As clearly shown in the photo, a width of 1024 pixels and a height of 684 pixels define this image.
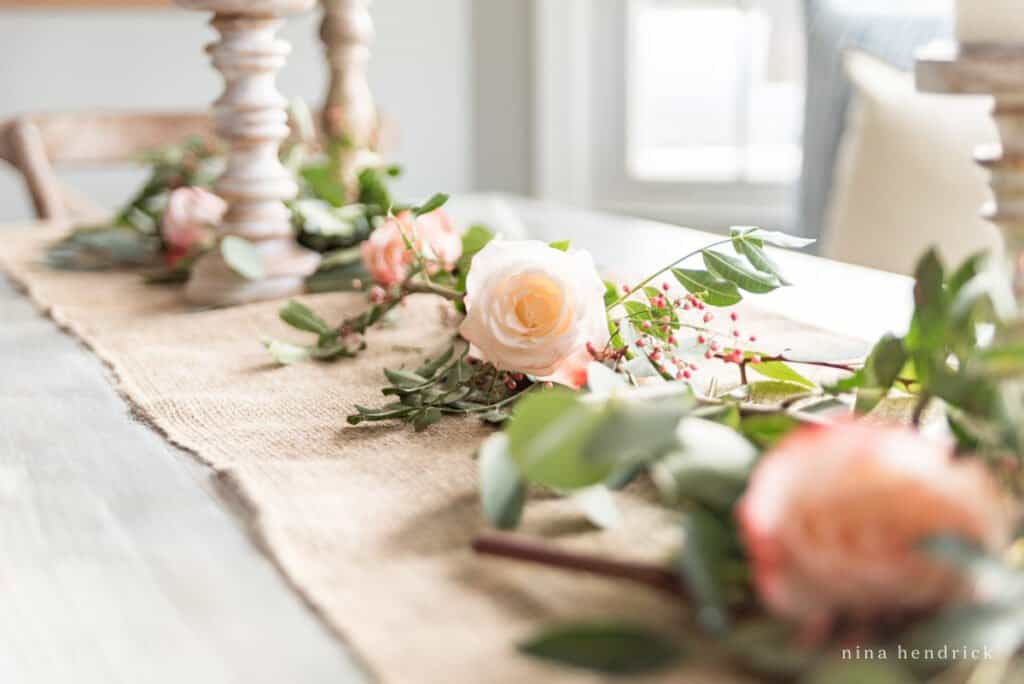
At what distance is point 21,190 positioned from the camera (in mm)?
2826

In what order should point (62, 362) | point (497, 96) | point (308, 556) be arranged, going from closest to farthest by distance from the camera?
point (308, 556)
point (62, 362)
point (497, 96)

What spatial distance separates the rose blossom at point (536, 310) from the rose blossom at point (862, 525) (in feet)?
0.89

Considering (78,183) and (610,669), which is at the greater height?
(610,669)

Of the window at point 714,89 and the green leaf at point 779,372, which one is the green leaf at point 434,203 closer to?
the green leaf at point 779,372

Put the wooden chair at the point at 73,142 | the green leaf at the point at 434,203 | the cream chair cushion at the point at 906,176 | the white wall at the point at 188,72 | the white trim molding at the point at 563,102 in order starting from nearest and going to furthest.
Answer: the green leaf at the point at 434,203 → the cream chair cushion at the point at 906,176 → the wooden chair at the point at 73,142 → the white wall at the point at 188,72 → the white trim molding at the point at 563,102

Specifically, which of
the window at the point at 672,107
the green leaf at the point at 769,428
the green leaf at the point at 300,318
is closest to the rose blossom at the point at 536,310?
the green leaf at the point at 769,428

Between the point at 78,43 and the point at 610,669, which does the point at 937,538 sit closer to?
the point at 610,669

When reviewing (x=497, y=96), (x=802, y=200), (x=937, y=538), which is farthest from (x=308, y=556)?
(x=497, y=96)

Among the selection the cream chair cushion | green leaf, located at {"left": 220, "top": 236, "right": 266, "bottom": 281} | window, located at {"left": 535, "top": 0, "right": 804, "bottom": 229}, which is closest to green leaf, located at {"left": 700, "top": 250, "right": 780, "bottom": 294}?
green leaf, located at {"left": 220, "top": 236, "right": 266, "bottom": 281}

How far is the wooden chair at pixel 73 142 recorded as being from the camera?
1867 millimetres

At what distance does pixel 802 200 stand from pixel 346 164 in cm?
116

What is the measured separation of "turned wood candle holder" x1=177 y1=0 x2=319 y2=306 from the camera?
101cm

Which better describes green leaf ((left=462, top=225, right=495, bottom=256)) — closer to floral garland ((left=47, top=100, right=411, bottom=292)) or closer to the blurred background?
floral garland ((left=47, top=100, right=411, bottom=292))

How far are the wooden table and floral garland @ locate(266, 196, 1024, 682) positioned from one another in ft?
0.26
